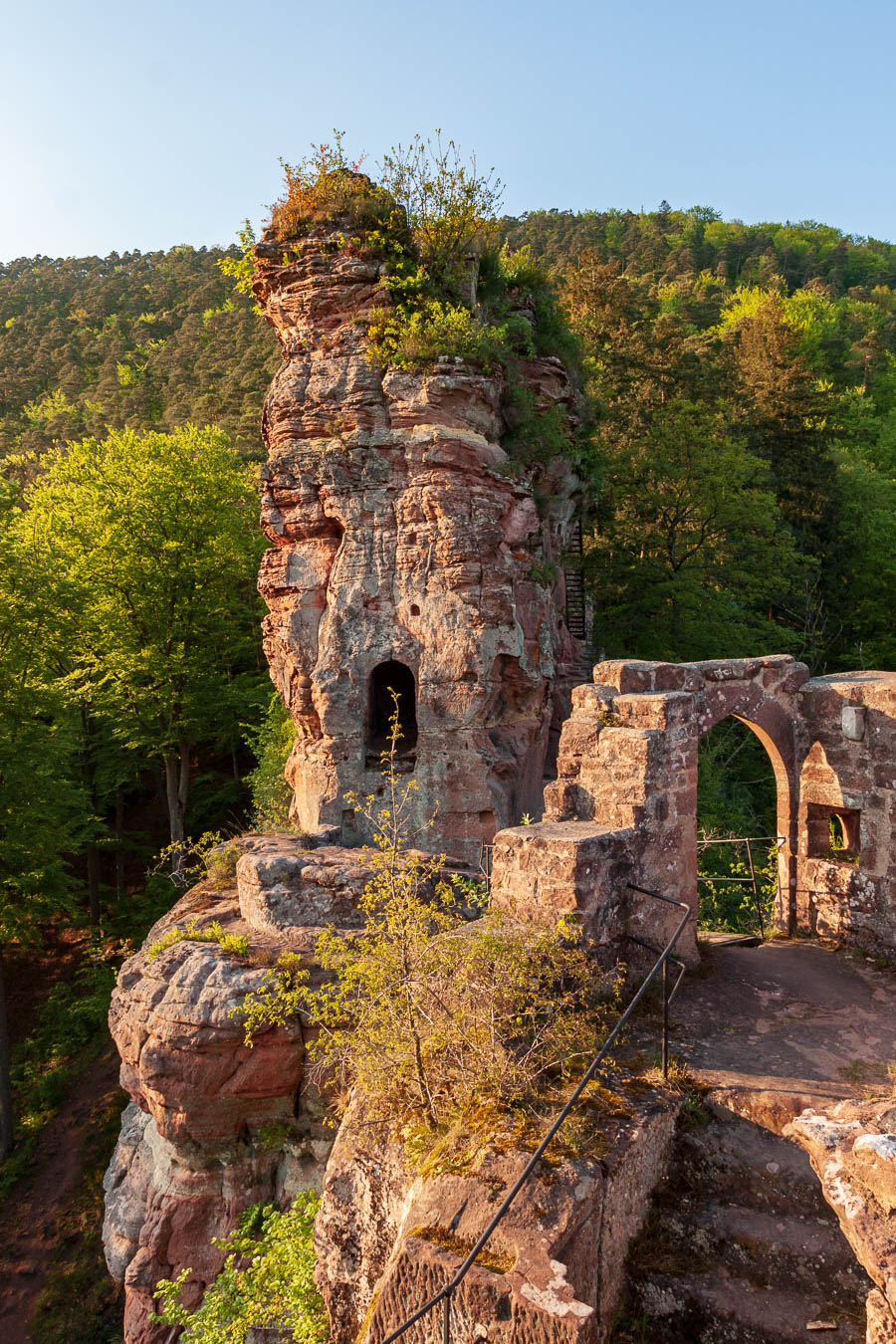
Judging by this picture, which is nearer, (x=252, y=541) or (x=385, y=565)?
(x=385, y=565)

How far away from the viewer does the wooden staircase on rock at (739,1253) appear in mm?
3828

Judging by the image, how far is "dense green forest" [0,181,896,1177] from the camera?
16312 millimetres

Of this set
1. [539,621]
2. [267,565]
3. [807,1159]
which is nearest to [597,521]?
[539,621]

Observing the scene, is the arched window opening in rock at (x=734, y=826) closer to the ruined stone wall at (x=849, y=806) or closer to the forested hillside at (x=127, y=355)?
the ruined stone wall at (x=849, y=806)

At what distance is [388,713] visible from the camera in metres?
16.5

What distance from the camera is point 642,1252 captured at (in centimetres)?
416

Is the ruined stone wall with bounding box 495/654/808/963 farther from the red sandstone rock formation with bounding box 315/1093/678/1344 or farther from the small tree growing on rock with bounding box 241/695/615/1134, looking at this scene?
the red sandstone rock formation with bounding box 315/1093/678/1344

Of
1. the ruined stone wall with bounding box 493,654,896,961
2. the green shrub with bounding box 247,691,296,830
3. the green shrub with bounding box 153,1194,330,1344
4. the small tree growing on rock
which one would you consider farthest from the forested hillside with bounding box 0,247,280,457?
the small tree growing on rock

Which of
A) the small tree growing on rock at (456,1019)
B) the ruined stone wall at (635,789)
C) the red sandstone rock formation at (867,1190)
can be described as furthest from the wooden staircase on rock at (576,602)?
the red sandstone rock formation at (867,1190)

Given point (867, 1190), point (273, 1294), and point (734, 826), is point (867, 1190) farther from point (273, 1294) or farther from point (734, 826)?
point (734, 826)

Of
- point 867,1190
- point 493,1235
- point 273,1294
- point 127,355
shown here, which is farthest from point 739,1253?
point 127,355

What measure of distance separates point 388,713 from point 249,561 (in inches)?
336

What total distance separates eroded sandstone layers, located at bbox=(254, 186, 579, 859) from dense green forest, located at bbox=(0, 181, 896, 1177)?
137cm

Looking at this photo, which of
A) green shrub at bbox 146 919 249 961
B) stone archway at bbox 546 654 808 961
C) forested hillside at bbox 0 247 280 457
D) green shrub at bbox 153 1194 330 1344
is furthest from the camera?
forested hillside at bbox 0 247 280 457
